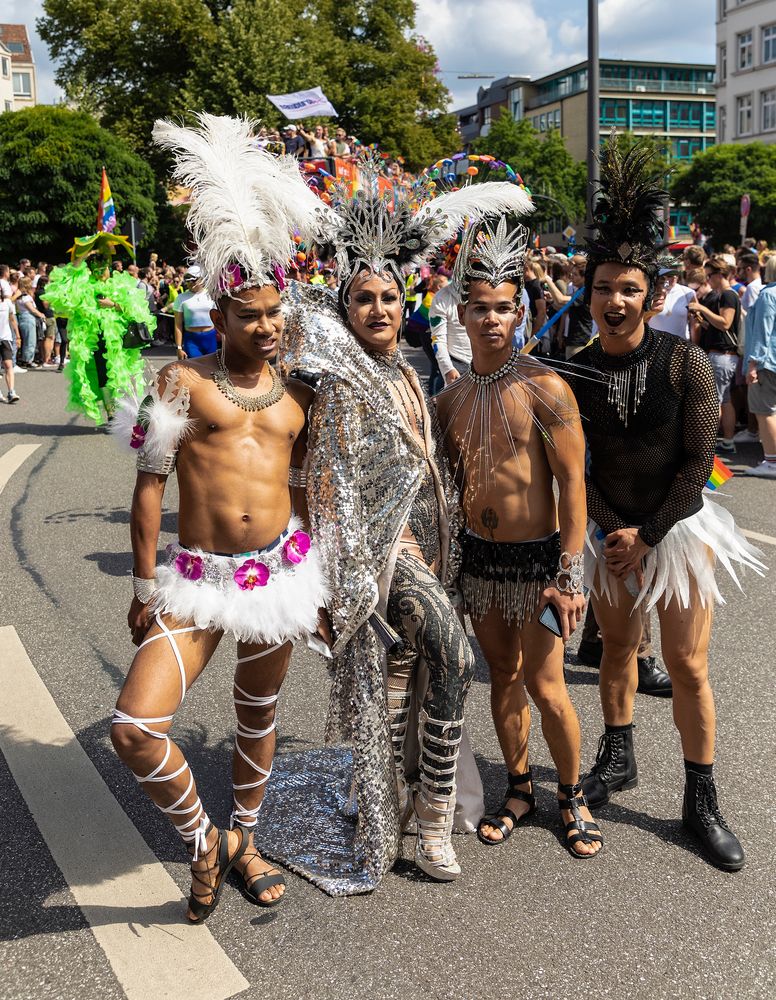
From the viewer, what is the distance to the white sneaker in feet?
29.2

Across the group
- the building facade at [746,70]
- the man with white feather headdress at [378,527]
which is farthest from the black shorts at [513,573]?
the building facade at [746,70]

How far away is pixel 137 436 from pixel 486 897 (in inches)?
68.3

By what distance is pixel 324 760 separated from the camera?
12.4 feet

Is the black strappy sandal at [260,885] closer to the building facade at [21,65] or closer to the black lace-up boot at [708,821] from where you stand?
the black lace-up boot at [708,821]

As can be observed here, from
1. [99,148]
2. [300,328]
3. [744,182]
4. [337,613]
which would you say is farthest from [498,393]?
[744,182]

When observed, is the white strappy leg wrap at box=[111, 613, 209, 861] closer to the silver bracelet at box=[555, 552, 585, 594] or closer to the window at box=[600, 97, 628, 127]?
the silver bracelet at box=[555, 552, 585, 594]

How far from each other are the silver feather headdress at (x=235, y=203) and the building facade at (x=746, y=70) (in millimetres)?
69199

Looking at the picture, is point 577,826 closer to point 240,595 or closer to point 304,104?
point 240,595

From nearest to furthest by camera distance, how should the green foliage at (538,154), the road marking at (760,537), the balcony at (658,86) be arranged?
the road marking at (760,537)
the green foliage at (538,154)
the balcony at (658,86)

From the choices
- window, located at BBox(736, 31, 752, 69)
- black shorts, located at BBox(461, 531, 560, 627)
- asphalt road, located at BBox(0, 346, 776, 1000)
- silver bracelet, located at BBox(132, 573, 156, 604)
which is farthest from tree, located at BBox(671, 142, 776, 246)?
silver bracelet, located at BBox(132, 573, 156, 604)

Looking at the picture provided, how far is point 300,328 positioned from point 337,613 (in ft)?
2.90

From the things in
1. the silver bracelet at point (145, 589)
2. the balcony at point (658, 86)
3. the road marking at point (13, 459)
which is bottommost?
the road marking at point (13, 459)

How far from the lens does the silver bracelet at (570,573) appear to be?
118 inches

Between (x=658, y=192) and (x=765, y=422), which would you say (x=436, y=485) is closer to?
(x=658, y=192)
